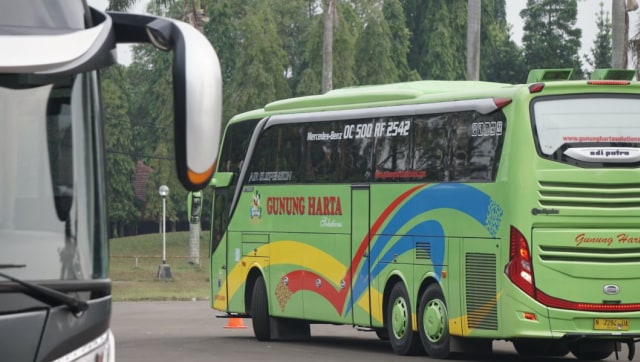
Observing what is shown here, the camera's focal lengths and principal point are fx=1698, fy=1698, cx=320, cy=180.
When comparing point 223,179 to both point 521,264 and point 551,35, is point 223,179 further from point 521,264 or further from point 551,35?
point 551,35

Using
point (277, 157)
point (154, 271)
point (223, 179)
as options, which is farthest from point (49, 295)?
point (154, 271)

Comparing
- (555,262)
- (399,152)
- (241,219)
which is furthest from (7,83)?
(241,219)

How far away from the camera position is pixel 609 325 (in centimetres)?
1984

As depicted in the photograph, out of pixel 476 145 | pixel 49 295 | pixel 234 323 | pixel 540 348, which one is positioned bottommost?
pixel 234 323

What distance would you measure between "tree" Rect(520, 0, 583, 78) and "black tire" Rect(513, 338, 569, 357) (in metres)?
73.7

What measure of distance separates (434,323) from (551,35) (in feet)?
255

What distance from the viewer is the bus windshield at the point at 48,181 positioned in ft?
23.0

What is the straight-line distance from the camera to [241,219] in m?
27.1

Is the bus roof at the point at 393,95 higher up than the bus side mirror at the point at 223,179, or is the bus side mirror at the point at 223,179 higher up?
the bus roof at the point at 393,95

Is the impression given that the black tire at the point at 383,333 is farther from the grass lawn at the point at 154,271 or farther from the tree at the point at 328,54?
the tree at the point at 328,54

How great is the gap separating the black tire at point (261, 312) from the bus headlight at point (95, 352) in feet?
61.8

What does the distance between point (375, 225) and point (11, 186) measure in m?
16.5

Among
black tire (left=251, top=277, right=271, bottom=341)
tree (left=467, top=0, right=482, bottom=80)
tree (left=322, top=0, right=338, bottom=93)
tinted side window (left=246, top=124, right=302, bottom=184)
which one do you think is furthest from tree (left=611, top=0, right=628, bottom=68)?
tree (left=322, top=0, right=338, bottom=93)

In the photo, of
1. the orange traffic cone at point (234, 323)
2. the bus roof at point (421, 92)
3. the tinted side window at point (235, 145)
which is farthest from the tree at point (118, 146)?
the bus roof at point (421, 92)
